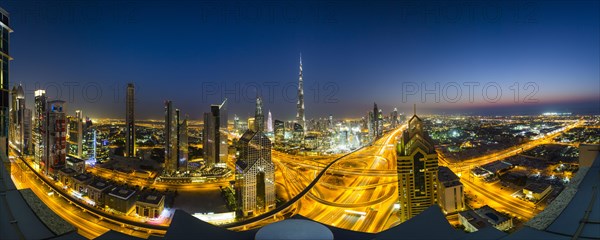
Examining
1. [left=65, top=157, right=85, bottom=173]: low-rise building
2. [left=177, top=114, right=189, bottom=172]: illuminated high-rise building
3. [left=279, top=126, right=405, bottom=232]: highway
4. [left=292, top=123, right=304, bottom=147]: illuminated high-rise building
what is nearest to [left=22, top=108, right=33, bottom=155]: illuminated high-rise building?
[left=65, top=157, right=85, bottom=173]: low-rise building

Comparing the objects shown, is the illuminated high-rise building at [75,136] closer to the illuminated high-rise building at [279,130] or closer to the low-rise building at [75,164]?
the low-rise building at [75,164]

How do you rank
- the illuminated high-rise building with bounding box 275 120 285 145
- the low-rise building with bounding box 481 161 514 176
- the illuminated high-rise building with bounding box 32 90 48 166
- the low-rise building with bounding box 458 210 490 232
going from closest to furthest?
the low-rise building with bounding box 458 210 490 232
the low-rise building with bounding box 481 161 514 176
the illuminated high-rise building with bounding box 32 90 48 166
the illuminated high-rise building with bounding box 275 120 285 145

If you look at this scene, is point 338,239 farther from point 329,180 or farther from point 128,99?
point 128,99

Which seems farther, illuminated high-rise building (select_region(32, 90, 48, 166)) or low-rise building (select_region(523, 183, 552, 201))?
illuminated high-rise building (select_region(32, 90, 48, 166))

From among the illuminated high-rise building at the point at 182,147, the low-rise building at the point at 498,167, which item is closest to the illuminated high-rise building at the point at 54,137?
the illuminated high-rise building at the point at 182,147

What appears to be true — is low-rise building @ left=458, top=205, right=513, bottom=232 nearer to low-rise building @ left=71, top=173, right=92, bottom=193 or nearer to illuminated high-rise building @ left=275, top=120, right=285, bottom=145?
low-rise building @ left=71, top=173, right=92, bottom=193

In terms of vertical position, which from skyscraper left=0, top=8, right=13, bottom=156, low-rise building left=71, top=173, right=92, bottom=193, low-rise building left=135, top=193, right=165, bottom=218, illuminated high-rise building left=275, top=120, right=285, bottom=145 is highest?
skyscraper left=0, top=8, right=13, bottom=156
